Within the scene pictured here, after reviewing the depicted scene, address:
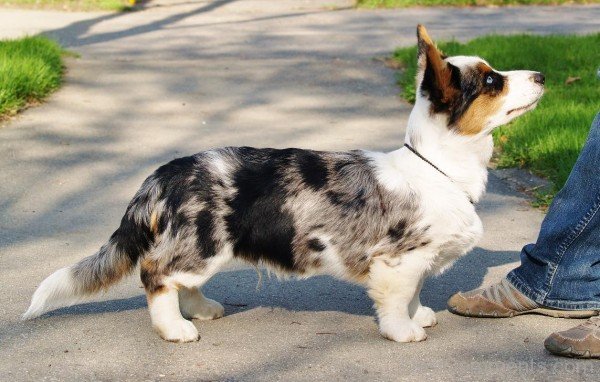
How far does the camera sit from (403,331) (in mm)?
4598

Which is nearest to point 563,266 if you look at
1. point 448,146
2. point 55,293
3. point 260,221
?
point 448,146

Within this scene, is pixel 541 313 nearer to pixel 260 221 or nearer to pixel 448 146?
pixel 448 146

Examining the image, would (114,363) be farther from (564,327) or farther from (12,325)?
(564,327)

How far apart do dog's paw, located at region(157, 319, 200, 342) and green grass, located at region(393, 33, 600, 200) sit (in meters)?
3.14

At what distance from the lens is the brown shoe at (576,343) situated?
4418mm

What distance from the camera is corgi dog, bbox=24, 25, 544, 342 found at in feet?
14.9

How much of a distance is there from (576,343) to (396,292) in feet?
2.74

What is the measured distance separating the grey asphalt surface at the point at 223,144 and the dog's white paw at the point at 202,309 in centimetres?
5

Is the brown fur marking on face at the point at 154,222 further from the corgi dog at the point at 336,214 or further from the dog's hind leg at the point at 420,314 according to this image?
the dog's hind leg at the point at 420,314

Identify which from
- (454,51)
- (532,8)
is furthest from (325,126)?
(532,8)

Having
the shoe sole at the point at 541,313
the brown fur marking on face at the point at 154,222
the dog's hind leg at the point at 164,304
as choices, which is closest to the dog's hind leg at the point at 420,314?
the shoe sole at the point at 541,313

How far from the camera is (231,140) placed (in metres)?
8.22

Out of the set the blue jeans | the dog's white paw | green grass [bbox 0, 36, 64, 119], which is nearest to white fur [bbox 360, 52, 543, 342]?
the blue jeans

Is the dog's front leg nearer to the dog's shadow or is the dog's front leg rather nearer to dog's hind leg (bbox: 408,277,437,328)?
dog's hind leg (bbox: 408,277,437,328)
